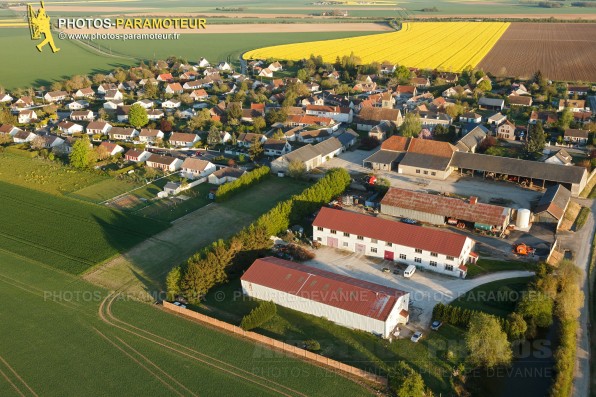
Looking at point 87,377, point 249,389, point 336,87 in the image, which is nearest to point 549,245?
point 249,389

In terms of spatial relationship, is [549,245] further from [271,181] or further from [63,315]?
[63,315]

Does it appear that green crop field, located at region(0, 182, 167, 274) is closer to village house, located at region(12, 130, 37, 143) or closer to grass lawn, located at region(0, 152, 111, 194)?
grass lawn, located at region(0, 152, 111, 194)

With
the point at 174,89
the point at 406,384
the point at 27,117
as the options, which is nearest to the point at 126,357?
the point at 406,384

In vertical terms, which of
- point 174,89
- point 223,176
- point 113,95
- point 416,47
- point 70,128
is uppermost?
point 416,47

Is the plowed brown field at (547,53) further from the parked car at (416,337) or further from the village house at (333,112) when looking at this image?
the parked car at (416,337)

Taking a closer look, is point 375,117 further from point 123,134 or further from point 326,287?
point 326,287

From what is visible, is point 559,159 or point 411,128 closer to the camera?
point 559,159
